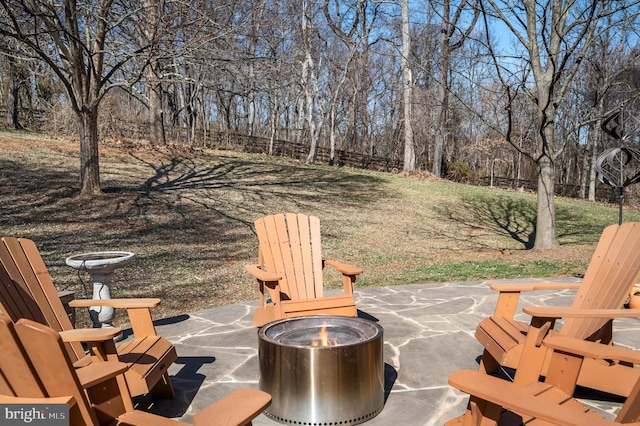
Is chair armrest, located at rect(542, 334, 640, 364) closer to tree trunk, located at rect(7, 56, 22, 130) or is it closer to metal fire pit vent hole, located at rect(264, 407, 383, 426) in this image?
metal fire pit vent hole, located at rect(264, 407, 383, 426)

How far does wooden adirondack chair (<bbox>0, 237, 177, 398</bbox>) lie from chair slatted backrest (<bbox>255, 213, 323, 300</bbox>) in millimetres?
1639

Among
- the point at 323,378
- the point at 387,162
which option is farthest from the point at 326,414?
the point at 387,162

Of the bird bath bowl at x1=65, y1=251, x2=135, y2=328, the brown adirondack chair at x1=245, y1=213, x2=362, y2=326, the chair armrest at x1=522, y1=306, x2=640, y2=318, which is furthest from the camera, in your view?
the brown adirondack chair at x1=245, y1=213, x2=362, y2=326

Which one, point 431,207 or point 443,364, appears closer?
point 443,364


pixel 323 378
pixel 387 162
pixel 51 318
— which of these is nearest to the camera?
pixel 323 378

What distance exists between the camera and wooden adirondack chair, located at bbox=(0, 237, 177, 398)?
2.48 meters

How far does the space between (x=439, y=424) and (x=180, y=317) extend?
310cm

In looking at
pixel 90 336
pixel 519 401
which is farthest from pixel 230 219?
pixel 519 401

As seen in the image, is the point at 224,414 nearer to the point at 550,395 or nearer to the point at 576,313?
the point at 550,395

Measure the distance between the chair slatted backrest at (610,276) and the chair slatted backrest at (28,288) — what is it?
9.71 ft

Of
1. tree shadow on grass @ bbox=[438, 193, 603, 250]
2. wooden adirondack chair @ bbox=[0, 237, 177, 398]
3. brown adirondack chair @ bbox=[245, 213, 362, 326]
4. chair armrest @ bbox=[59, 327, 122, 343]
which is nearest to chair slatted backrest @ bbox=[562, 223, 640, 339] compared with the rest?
brown adirondack chair @ bbox=[245, 213, 362, 326]

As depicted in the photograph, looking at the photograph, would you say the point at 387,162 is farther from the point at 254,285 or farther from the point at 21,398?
the point at 21,398

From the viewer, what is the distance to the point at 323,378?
2.58 m

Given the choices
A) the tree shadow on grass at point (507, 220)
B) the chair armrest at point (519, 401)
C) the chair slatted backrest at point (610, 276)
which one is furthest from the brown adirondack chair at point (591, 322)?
the tree shadow on grass at point (507, 220)
